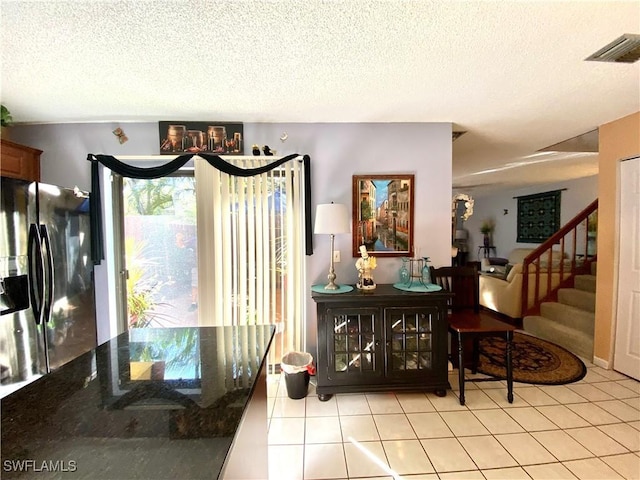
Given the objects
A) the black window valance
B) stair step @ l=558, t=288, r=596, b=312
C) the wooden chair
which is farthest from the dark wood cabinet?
stair step @ l=558, t=288, r=596, b=312

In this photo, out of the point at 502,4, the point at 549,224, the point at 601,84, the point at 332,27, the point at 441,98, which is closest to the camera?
the point at 502,4

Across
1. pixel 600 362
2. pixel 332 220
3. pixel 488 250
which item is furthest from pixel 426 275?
pixel 488 250

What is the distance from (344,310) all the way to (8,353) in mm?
2304

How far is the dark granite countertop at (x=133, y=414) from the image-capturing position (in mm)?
636

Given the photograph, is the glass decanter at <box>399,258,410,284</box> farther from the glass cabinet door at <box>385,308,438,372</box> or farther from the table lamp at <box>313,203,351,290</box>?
the table lamp at <box>313,203,351,290</box>

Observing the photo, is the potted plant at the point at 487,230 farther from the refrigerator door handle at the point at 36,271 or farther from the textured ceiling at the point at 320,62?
the refrigerator door handle at the point at 36,271

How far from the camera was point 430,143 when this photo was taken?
107 inches

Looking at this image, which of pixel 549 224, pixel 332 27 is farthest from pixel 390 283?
pixel 549 224

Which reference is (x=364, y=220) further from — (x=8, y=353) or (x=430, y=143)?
(x=8, y=353)

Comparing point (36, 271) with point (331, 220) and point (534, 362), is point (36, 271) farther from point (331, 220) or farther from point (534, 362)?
point (534, 362)

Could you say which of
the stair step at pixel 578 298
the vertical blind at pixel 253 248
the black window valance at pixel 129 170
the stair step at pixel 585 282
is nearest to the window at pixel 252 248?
the vertical blind at pixel 253 248

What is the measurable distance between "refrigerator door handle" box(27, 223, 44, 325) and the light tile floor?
1836 millimetres

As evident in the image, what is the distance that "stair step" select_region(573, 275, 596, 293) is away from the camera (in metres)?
3.65

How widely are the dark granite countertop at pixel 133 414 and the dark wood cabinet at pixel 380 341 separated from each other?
111cm
